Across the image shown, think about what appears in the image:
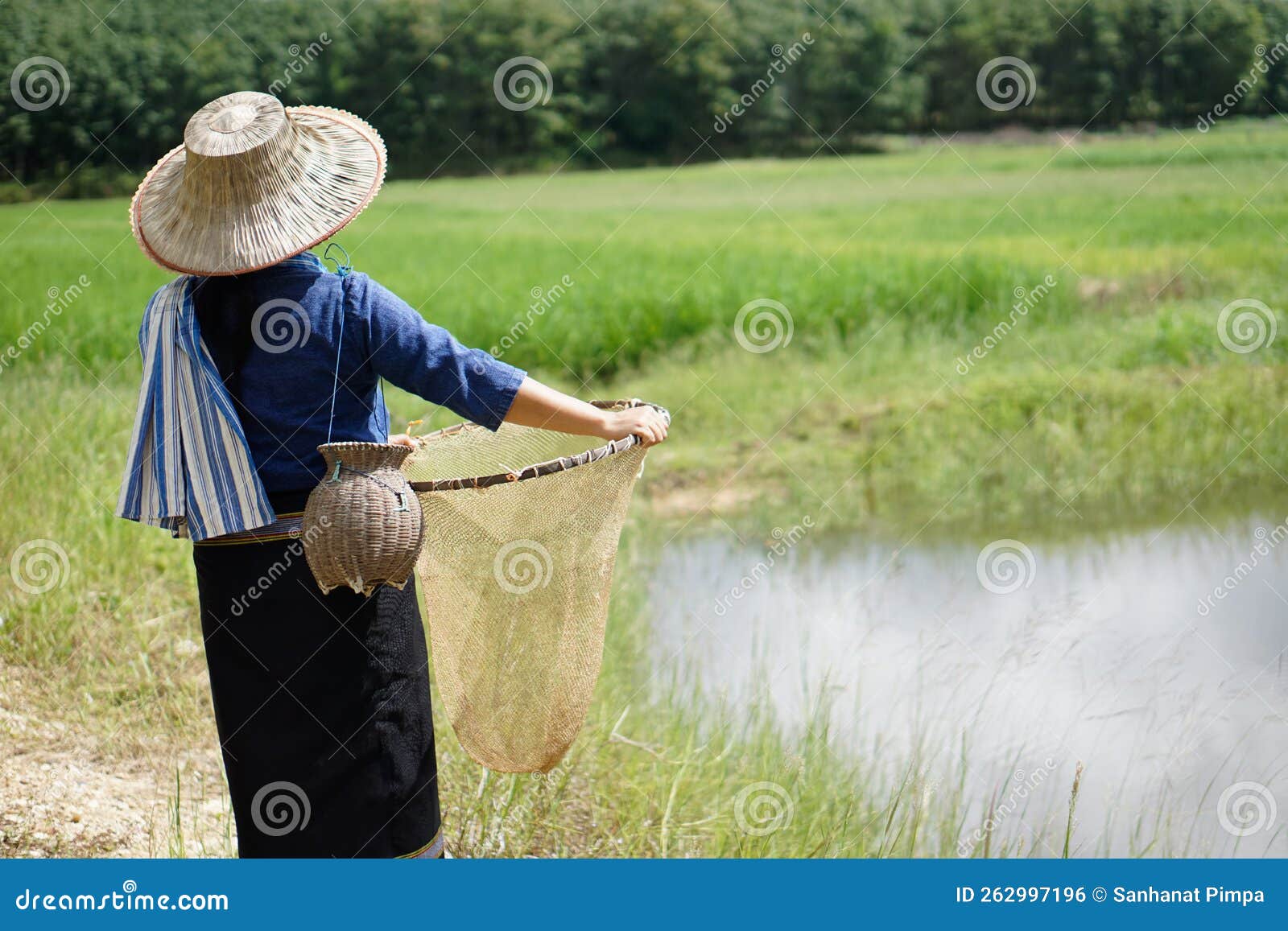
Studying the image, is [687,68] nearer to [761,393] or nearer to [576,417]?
[761,393]

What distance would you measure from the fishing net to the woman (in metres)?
0.13

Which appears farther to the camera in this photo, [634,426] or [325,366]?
[634,426]

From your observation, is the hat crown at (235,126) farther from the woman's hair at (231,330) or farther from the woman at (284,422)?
the woman's hair at (231,330)

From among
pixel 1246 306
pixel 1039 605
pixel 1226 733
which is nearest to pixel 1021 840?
pixel 1226 733

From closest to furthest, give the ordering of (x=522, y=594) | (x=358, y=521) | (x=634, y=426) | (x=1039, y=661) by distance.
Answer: (x=358, y=521), (x=634, y=426), (x=522, y=594), (x=1039, y=661)

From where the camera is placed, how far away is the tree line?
34.7 ft

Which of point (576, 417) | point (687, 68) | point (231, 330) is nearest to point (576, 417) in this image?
A: point (576, 417)

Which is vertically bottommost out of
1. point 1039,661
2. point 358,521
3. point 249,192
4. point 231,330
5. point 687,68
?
point 1039,661

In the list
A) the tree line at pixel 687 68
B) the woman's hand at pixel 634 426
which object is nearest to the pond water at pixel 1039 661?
the woman's hand at pixel 634 426

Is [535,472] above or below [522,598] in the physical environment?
above

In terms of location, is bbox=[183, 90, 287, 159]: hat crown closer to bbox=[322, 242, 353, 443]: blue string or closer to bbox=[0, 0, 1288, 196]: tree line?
bbox=[322, 242, 353, 443]: blue string

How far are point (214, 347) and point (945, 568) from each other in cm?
357

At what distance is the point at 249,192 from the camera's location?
1817 millimetres

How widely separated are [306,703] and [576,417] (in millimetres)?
590
